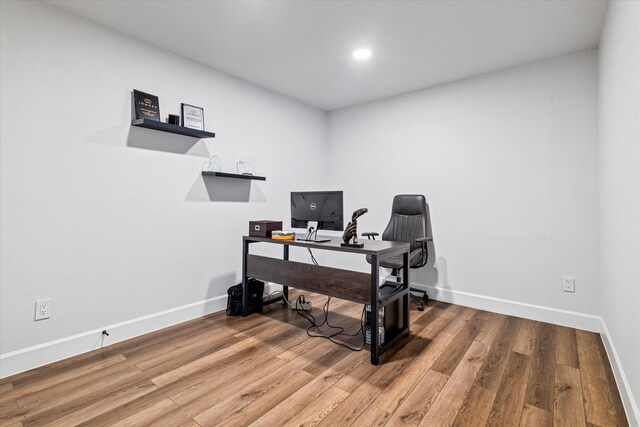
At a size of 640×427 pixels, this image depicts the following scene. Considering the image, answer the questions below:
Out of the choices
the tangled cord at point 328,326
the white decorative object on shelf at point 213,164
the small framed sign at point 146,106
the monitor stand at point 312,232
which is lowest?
the tangled cord at point 328,326

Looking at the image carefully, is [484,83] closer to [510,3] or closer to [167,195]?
[510,3]

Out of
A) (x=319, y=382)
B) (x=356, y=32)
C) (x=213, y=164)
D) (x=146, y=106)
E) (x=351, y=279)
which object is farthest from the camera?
(x=213, y=164)

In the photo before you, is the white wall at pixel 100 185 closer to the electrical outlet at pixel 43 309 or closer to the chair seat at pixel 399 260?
the electrical outlet at pixel 43 309

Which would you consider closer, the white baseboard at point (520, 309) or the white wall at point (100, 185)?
the white wall at point (100, 185)

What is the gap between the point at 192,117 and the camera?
2787 millimetres

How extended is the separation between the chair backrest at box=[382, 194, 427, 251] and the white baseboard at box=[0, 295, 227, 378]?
2.02 metres

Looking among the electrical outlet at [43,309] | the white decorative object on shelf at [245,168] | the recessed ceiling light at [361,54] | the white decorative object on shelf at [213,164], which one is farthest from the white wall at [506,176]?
the electrical outlet at [43,309]

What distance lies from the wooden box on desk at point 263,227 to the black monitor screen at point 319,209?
0.73ft

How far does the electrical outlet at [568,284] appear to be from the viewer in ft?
8.63

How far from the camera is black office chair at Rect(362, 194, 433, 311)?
10.3 feet

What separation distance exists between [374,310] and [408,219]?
1567 millimetres

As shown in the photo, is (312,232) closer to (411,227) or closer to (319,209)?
(319,209)

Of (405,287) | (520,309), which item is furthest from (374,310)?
(520,309)

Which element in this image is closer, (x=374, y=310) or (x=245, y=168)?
(x=374, y=310)
